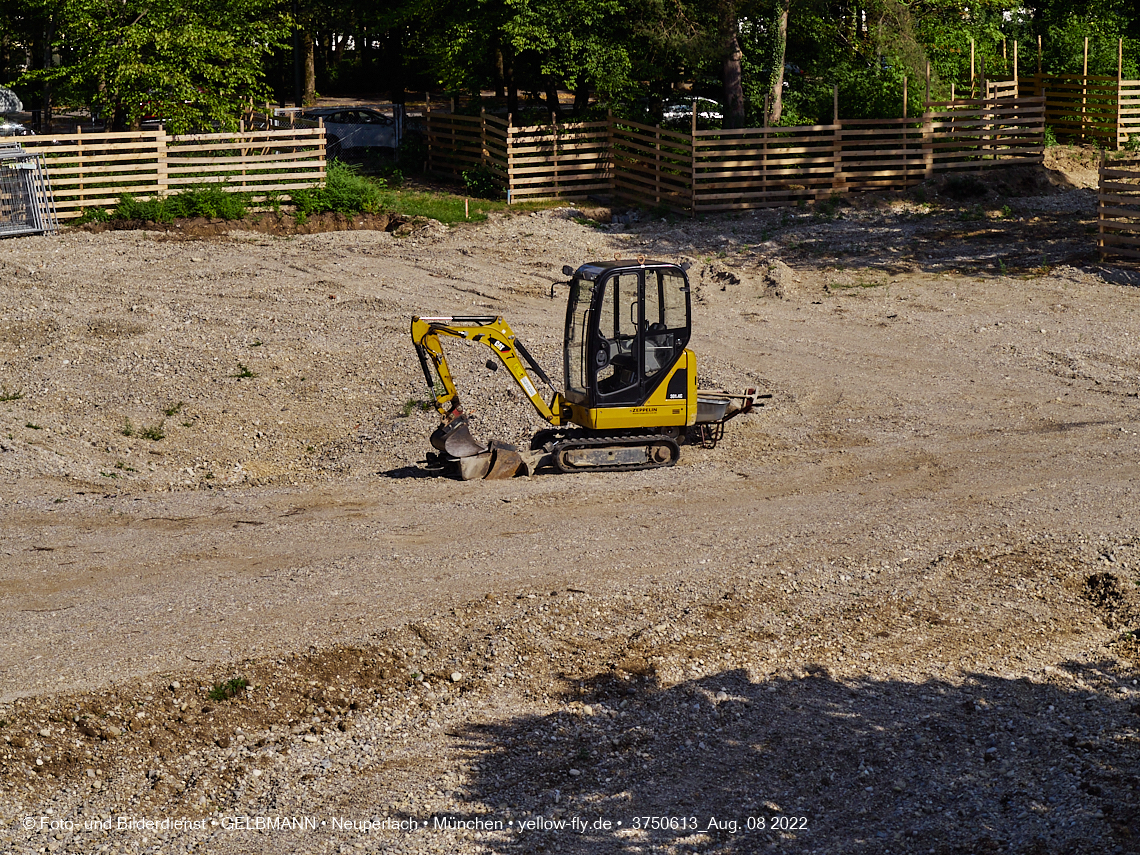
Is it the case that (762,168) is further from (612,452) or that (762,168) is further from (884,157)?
(612,452)

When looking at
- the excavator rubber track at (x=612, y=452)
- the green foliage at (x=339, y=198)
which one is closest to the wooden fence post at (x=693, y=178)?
the green foliage at (x=339, y=198)

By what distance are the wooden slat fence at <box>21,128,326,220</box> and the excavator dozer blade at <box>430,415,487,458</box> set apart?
1436 cm

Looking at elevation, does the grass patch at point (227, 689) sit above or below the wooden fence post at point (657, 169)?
below

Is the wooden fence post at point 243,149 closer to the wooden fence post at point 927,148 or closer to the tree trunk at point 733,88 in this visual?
the tree trunk at point 733,88

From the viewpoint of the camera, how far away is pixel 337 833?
7.14 m

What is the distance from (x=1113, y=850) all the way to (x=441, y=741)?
13.4 ft

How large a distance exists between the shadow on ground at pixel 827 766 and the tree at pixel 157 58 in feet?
71.7

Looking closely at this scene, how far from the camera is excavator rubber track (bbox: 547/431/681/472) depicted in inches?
531

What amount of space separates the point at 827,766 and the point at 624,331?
20.9 ft

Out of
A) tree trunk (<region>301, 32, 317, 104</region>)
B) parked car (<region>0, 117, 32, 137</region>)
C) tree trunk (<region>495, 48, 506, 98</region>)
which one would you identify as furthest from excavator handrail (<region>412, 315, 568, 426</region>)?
tree trunk (<region>301, 32, 317, 104</region>)

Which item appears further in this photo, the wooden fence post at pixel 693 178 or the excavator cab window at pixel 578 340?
the wooden fence post at pixel 693 178

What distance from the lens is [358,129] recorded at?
35.4 meters

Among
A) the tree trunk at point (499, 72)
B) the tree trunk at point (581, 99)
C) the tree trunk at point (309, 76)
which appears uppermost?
the tree trunk at point (309, 76)

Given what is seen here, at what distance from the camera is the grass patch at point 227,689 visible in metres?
8.46
